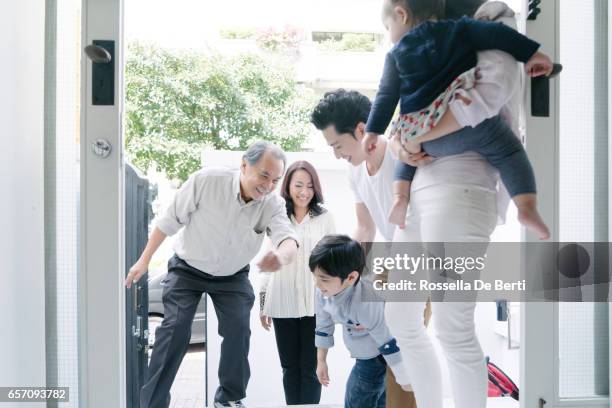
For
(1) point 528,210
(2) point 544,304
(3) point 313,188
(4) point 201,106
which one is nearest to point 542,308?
(2) point 544,304

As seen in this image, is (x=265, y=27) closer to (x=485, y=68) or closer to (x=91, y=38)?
(x=91, y=38)

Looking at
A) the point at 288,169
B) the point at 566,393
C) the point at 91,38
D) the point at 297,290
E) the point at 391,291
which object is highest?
the point at 91,38

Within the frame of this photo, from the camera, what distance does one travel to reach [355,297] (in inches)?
64.4

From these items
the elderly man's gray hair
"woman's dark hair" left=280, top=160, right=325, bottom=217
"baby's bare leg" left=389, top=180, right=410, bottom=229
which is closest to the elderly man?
the elderly man's gray hair

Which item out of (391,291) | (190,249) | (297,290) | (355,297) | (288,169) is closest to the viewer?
(391,291)

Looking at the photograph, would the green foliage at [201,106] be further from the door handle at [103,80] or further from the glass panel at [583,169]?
the glass panel at [583,169]

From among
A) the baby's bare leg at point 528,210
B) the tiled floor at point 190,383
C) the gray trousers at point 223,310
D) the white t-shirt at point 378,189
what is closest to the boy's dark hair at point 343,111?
the white t-shirt at point 378,189

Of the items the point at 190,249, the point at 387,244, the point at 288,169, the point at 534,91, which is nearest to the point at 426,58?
the point at 534,91

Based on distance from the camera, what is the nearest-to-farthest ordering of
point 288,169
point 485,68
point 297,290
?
point 485,68 < point 288,169 < point 297,290

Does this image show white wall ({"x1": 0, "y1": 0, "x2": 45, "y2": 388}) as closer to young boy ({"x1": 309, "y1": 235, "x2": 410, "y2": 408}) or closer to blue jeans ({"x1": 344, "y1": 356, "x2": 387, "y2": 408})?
young boy ({"x1": 309, "y1": 235, "x2": 410, "y2": 408})

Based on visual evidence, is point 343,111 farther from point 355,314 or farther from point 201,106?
point 201,106

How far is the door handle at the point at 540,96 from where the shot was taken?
4.49 feet

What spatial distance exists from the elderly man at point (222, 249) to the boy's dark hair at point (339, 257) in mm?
149

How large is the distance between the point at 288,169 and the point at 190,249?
469 mm
